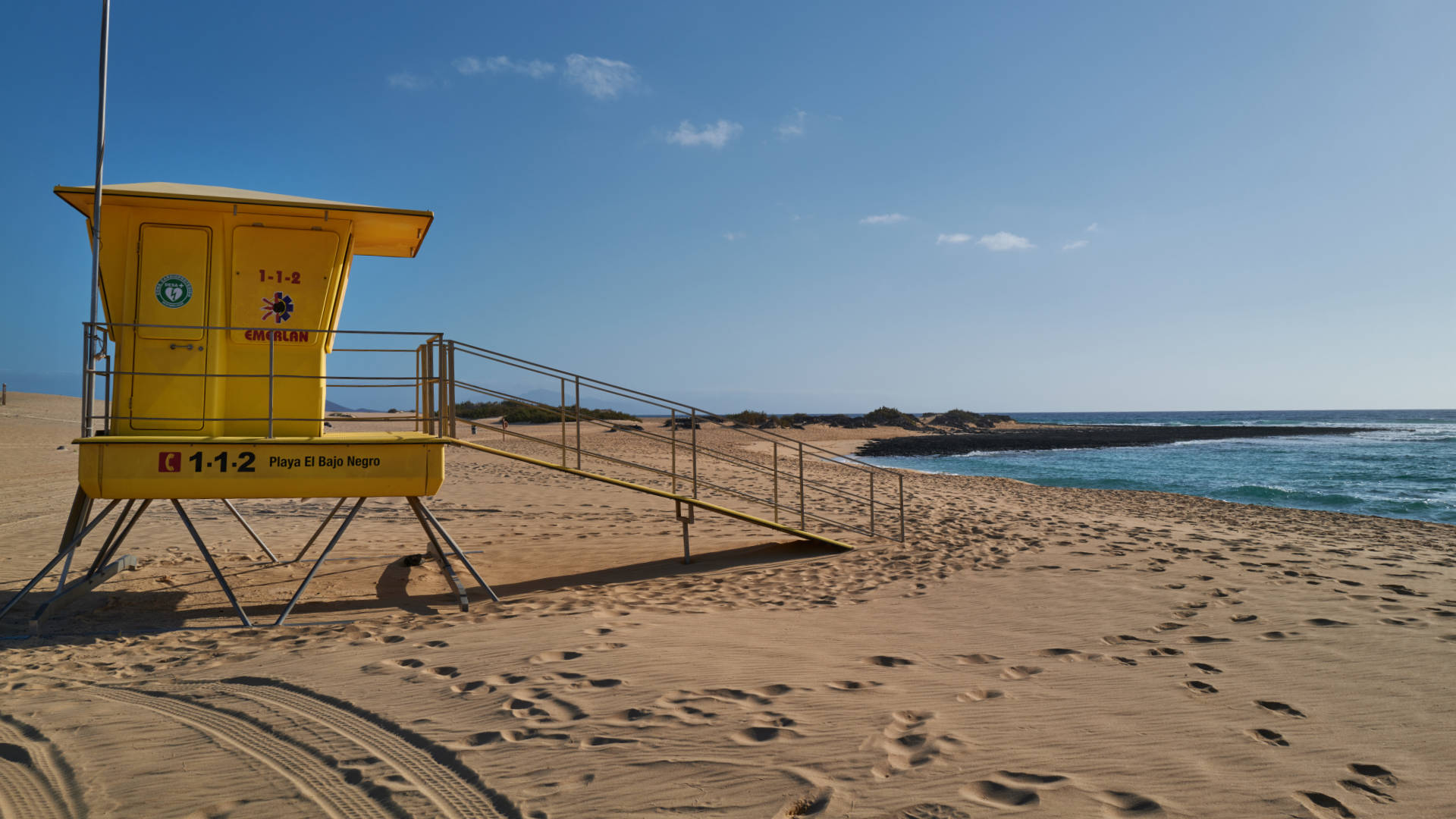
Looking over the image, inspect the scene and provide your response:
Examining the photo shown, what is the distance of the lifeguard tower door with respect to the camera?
6.70 meters

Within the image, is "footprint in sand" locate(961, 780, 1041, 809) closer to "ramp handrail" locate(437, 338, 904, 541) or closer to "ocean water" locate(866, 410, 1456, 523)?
"ramp handrail" locate(437, 338, 904, 541)

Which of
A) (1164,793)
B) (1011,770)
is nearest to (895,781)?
(1011,770)

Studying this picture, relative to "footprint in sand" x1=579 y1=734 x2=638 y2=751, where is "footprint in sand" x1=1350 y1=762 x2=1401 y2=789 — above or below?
below

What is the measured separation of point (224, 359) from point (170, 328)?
490mm

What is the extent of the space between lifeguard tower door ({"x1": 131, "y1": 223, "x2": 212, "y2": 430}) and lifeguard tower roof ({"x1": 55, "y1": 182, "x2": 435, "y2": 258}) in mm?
311

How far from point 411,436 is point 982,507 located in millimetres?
10897

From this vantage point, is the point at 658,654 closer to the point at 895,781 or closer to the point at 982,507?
the point at 895,781

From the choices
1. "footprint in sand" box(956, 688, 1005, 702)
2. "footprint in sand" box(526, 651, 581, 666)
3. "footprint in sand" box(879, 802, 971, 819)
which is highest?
"footprint in sand" box(526, 651, 581, 666)

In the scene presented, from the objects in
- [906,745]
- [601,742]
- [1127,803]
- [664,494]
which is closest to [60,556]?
[664,494]

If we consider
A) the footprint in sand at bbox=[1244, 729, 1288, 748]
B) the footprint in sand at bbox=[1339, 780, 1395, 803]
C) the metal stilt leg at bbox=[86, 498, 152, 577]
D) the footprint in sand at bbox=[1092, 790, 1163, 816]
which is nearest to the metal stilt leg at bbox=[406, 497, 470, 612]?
the metal stilt leg at bbox=[86, 498, 152, 577]

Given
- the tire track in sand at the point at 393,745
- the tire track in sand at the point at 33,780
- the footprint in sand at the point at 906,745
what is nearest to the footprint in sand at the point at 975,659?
the footprint in sand at the point at 906,745

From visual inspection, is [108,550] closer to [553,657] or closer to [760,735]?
[553,657]

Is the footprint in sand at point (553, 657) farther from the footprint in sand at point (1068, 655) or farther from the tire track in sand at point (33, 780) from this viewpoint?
the footprint in sand at point (1068, 655)

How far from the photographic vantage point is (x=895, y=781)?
3.49 metres
